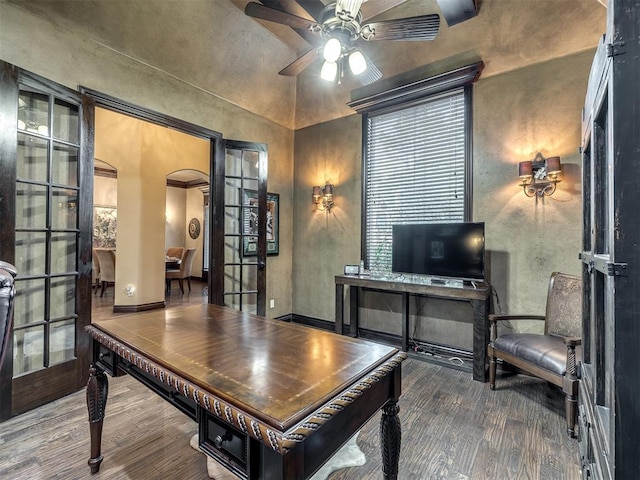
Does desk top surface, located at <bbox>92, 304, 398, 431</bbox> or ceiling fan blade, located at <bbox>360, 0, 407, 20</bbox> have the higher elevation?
ceiling fan blade, located at <bbox>360, 0, 407, 20</bbox>

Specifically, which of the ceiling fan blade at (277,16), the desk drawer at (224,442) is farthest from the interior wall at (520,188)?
the desk drawer at (224,442)

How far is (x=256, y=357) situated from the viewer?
1.23m

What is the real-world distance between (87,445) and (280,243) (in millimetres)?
3116

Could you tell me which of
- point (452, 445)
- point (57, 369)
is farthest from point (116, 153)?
point (452, 445)

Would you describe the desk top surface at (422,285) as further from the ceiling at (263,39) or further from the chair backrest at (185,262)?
the chair backrest at (185,262)

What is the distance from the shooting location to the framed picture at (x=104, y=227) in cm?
791

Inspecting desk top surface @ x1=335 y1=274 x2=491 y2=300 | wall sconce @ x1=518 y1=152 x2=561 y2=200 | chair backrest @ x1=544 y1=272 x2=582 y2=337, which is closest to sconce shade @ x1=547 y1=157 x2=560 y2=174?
wall sconce @ x1=518 y1=152 x2=561 y2=200

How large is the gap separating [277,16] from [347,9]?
0.55 m

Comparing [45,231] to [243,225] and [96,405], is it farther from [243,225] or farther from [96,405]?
[243,225]

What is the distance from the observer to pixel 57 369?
8.17 ft

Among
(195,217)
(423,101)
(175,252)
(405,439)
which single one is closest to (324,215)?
(423,101)

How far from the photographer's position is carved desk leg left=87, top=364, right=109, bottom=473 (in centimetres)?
164

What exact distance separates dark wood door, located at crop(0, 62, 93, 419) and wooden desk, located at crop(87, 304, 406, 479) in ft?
3.88

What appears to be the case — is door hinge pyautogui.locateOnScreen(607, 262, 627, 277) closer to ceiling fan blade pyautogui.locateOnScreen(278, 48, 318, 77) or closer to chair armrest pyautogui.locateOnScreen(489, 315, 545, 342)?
chair armrest pyautogui.locateOnScreen(489, 315, 545, 342)
